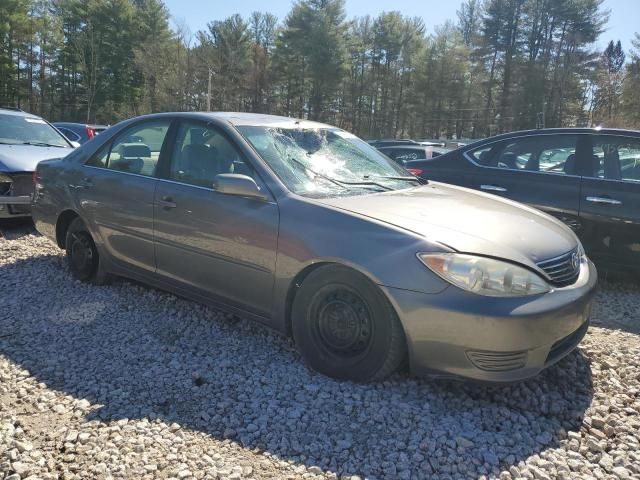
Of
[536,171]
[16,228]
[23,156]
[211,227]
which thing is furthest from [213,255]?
[16,228]

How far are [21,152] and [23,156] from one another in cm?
18

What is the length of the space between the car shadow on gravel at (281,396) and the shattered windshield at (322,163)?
3.70ft

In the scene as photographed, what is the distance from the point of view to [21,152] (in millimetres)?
6562

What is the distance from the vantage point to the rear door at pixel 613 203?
4.68 meters

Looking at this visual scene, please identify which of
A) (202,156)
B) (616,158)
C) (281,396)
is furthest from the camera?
(616,158)

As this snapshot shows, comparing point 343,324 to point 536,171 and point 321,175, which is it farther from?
point 536,171

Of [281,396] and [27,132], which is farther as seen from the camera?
[27,132]

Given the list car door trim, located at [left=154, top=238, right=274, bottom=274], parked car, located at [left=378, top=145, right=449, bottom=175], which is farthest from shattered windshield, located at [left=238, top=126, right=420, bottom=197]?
parked car, located at [left=378, top=145, right=449, bottom=175]

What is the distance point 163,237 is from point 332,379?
5.41ft

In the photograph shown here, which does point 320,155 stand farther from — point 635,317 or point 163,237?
point 635,317

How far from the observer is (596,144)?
5047 millimetres

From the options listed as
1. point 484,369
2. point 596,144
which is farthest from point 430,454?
point 596,144

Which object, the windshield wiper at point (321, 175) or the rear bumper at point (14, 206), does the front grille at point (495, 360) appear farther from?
the rear bumper at point (14, 206)

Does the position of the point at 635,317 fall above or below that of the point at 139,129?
below
